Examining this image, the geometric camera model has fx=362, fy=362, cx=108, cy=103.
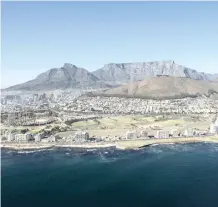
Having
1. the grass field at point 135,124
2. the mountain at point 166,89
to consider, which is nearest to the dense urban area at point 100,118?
the grass field at point 135,124

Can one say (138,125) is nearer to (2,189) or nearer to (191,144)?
(191,144)

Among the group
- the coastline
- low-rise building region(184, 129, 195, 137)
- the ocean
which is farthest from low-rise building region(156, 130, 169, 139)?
the ocean

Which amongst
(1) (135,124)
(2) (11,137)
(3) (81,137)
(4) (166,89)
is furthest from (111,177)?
(4) (166,89)

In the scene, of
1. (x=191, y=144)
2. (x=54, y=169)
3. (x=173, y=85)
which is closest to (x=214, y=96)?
(x=173, y=85)

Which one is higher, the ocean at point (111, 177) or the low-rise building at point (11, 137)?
the low-rise building at point (11, 137)

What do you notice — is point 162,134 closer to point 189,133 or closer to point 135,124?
point 189,133

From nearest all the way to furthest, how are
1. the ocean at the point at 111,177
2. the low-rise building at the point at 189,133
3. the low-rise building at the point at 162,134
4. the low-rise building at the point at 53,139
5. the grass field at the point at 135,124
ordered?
the ocean at the point at 111,177 → the low-rise building at the point at 53,139 → the low-rise building at the point at 162,134 → the low-rise building at the point at 189,133 → the grass field at the point at 135,124

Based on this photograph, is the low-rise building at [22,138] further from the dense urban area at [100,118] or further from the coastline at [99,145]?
the coastline at [99,145]
